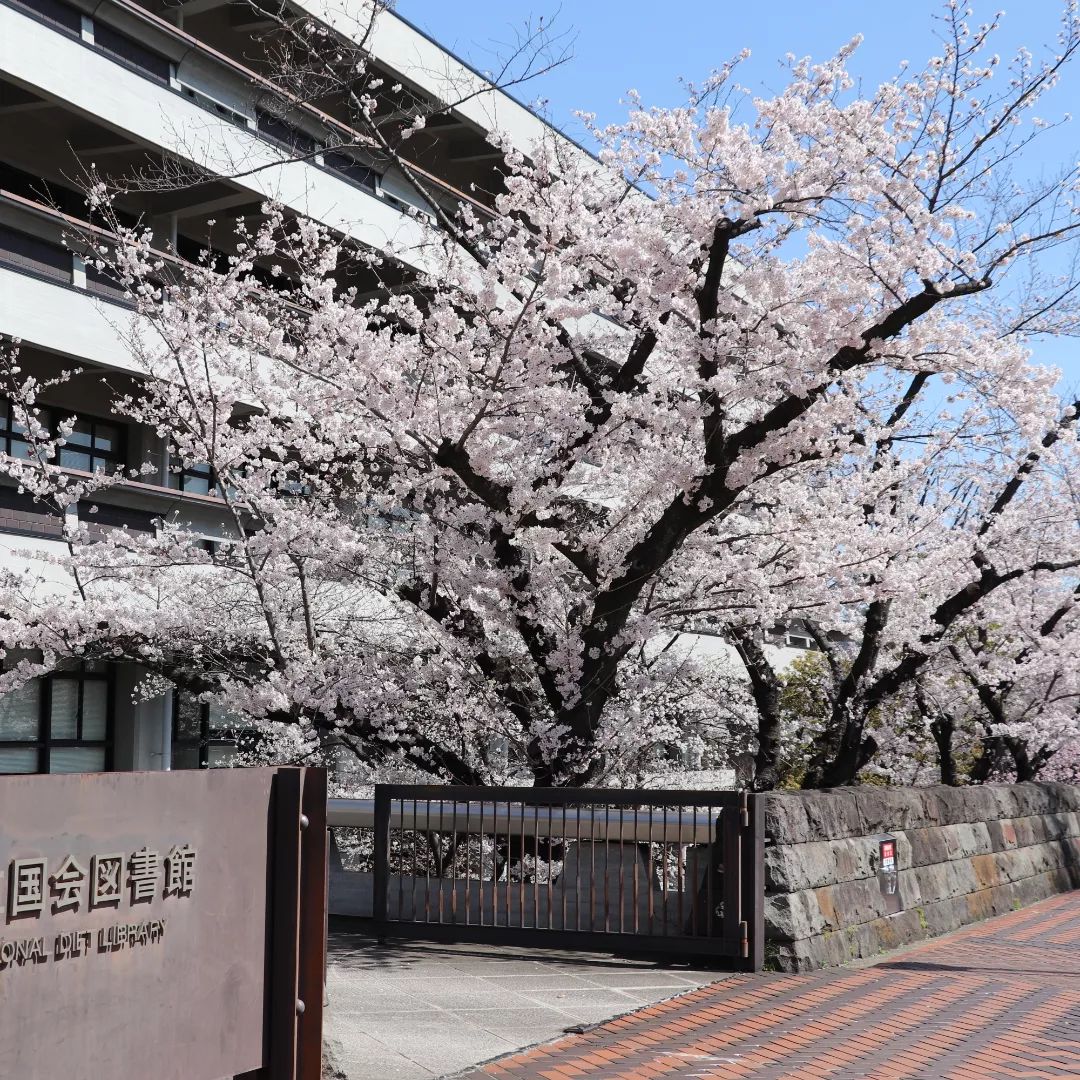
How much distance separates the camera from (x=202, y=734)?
21391mm

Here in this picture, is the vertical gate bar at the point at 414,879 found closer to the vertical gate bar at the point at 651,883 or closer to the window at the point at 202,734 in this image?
the vertical gate bar at the point at 651,883

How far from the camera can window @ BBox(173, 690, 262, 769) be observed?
68.8 ft

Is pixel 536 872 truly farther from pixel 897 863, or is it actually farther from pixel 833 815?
pixel 897 863

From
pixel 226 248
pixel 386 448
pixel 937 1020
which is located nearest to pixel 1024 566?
pixel 386 448

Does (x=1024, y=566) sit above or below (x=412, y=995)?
above

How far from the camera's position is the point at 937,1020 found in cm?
802

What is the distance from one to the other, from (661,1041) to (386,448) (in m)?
7.02

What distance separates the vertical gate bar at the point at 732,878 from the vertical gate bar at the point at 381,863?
107 inches

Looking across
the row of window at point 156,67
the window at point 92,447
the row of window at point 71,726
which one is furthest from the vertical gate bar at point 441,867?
the window at point 92,447

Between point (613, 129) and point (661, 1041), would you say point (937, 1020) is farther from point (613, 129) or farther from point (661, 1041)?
point (613, 129)

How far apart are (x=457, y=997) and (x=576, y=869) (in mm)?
2120

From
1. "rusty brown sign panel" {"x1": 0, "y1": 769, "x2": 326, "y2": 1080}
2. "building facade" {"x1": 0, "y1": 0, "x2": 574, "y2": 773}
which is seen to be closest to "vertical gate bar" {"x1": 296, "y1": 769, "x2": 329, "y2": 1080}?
"rusty brown sign panel" {"x1": 0, "y1": 769, "x2": 326, "y2": 1080}

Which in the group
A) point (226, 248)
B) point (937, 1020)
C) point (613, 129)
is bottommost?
point (937, 1020)

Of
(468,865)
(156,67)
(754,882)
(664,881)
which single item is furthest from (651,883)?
(156,67)
